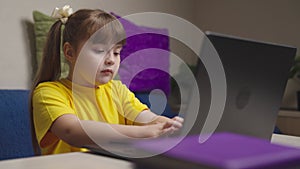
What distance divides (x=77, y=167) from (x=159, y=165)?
0.97 ft

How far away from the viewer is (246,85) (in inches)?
26.5

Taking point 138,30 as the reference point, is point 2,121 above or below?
below

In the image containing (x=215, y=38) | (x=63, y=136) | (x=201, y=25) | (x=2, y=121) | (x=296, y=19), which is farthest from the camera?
(x=201, y=25)

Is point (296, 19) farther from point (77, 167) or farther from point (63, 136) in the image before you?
point (77, 167)

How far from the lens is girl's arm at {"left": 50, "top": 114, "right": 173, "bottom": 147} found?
95 centimetres

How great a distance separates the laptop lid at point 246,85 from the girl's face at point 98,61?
46cm

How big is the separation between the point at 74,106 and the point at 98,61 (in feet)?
0.50

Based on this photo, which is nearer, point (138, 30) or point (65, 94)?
point (65, 94)

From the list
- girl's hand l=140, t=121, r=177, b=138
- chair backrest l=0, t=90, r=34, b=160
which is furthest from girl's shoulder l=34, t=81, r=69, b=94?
chair backrest l=0, t=90, r=34, b=160

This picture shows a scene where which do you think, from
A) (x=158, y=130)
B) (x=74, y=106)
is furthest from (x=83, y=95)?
(x=158, y=130)

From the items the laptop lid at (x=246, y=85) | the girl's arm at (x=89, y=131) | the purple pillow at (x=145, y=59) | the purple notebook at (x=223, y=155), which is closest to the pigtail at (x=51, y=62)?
the girl's arm at (x=89, y=131)

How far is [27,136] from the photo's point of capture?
1636 millimetres

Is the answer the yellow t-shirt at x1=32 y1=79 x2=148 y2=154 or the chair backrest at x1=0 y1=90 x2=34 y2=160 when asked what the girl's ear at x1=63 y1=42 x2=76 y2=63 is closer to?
the yellow t-shirt at x1=32 y1=79 x2=148 y2=154

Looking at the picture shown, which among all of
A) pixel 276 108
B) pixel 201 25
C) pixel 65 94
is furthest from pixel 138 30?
pixel 276 108
